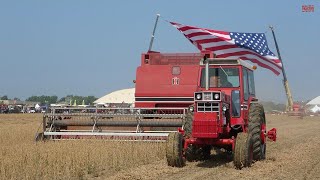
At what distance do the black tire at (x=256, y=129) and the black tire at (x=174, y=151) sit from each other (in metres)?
1.52

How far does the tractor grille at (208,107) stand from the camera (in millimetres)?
9281

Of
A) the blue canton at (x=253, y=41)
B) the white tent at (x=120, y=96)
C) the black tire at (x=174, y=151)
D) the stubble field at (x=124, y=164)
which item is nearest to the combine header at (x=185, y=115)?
the black tire at (x=174, y=151)

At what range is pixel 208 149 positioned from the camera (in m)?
10.8

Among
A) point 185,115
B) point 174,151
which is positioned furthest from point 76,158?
point 185,115

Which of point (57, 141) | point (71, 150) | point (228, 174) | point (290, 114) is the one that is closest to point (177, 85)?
point (57, 141)

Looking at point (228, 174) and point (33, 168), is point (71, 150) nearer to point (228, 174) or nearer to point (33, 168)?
point (33, 168)

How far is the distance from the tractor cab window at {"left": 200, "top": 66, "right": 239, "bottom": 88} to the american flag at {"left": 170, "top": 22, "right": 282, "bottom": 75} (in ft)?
19.3

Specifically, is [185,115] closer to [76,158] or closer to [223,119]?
[223,119]

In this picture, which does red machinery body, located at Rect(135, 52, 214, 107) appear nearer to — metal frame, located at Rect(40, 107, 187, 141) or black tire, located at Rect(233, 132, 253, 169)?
metal frame, located at Rect(40, 107, 187, 141)

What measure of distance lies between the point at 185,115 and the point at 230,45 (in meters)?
6.55

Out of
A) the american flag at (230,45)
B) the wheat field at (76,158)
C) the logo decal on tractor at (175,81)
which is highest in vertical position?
the american flag at (230,45)

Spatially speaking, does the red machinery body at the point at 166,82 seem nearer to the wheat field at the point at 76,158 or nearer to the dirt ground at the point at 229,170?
the wheat field at the point at 76,158

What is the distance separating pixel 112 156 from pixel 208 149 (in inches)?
82.4

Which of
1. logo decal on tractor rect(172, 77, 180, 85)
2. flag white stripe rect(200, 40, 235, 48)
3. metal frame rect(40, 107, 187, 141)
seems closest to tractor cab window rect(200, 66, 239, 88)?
metal frame rect(40, 107, 187, 141)
